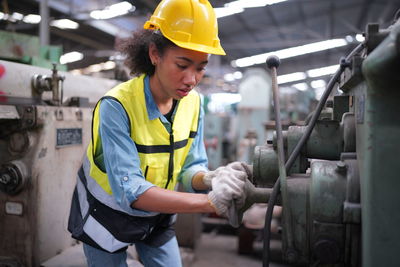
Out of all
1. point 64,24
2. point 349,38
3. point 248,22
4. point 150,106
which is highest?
point 248,22

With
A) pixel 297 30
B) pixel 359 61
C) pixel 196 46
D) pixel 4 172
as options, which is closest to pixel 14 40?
pixel 4 172

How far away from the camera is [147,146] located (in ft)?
3.47

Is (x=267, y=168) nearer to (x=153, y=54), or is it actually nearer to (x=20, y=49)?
(x=153, y=54)

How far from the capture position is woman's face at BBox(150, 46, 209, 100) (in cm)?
100

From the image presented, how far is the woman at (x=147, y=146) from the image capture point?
0.93 meters

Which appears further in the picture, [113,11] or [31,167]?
[113,11]

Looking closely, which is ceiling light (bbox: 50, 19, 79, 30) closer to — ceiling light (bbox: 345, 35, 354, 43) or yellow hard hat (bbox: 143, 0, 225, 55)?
yellow hard hat (bbox: 143, 0, 225, 55)

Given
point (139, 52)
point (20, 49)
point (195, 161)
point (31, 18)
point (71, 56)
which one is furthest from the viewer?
point (71, 56)

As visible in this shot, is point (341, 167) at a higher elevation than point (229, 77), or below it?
below

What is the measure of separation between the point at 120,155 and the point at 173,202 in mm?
195

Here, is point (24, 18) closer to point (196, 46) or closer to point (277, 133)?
point (196, 46)

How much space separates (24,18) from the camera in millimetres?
4832

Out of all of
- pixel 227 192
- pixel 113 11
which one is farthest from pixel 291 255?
pixel 113 11

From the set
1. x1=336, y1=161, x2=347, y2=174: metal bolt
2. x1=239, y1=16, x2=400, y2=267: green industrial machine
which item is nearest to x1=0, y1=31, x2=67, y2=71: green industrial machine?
x1=239, y1=16, x2=400, y2=267: green industrial machine
